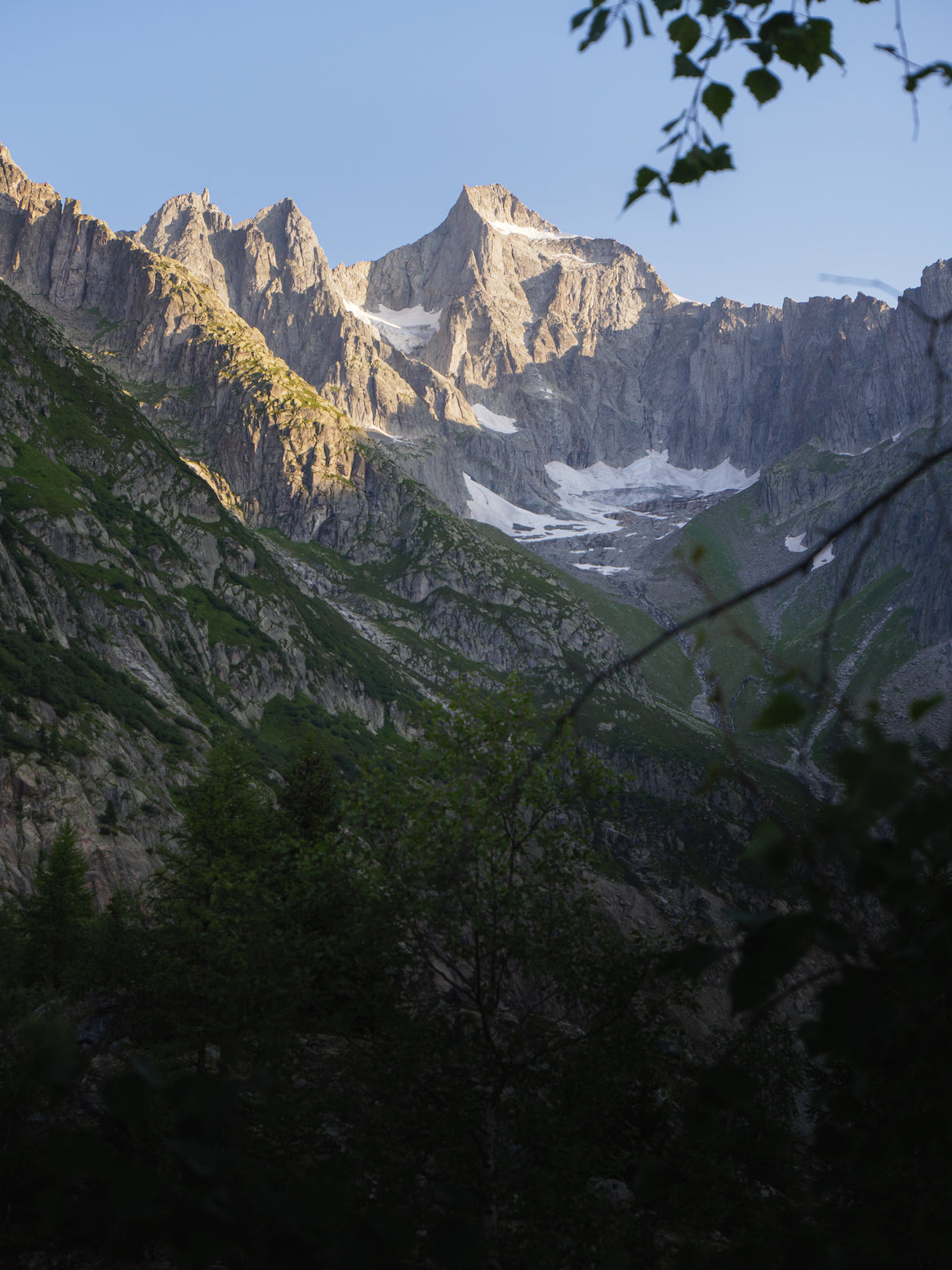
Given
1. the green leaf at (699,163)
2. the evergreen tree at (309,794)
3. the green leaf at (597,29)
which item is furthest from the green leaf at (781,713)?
the evergreen tree at (309,794)

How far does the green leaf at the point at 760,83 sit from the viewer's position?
12.0 feet

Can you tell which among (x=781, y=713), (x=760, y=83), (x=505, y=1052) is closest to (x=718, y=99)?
(x=760, y=83)

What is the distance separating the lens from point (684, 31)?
12.3ft

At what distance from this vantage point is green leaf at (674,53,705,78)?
3551mm

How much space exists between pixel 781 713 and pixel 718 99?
297 centimetres

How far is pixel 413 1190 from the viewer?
899 cm

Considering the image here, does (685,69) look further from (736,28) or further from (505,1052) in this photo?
(505,1052)

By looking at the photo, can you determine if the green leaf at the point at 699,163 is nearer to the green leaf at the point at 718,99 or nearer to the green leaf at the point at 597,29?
the green leaf at the point at 718,99

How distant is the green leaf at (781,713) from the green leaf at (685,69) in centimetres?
286

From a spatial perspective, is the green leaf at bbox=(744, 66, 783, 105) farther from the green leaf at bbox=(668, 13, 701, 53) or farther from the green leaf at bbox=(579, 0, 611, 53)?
the green leaf at bbox=(579, 0, 611, 53)

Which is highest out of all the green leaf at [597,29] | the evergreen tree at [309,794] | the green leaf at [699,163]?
the evergreen tree at [309,794]

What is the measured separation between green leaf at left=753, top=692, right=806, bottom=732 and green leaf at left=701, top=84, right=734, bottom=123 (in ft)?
9.29

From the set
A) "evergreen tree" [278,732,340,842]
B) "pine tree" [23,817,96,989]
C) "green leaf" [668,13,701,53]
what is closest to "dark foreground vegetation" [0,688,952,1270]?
"green leaf" [668,13,701,53]

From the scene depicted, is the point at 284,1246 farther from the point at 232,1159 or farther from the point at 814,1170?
the point at 814,1170
